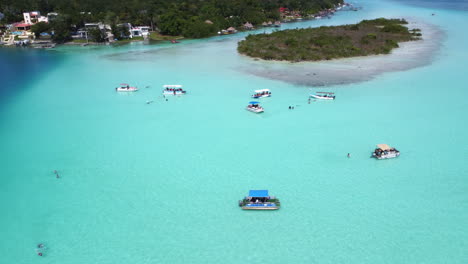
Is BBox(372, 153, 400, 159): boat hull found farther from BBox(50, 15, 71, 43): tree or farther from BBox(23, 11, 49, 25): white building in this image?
BBox(23, 11, 49, 25): white building

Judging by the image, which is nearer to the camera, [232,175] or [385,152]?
[232,175]

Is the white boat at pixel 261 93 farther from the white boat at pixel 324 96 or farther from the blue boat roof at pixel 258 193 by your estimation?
the blue boat roof at pixel 258 193

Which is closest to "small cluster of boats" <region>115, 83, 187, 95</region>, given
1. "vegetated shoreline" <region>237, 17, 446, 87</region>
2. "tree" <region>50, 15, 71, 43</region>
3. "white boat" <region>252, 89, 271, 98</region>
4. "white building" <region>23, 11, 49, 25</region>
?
"white boat" <region>252, 89, 271, 98</region>

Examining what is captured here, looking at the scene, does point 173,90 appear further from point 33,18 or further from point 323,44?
point 33,18

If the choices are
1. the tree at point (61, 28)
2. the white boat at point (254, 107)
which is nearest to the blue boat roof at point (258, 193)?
the white boat at point (254, 107)

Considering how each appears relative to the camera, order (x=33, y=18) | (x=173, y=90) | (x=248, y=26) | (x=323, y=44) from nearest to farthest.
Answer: (x=173, y=90)
(x=323, y=44)
(x=33, y=18)
(x=248, y=26)

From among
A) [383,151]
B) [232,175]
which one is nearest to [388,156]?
[383,151]

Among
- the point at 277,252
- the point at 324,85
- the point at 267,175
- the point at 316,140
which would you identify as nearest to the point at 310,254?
the point at 277,252

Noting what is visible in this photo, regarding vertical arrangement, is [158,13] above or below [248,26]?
above
